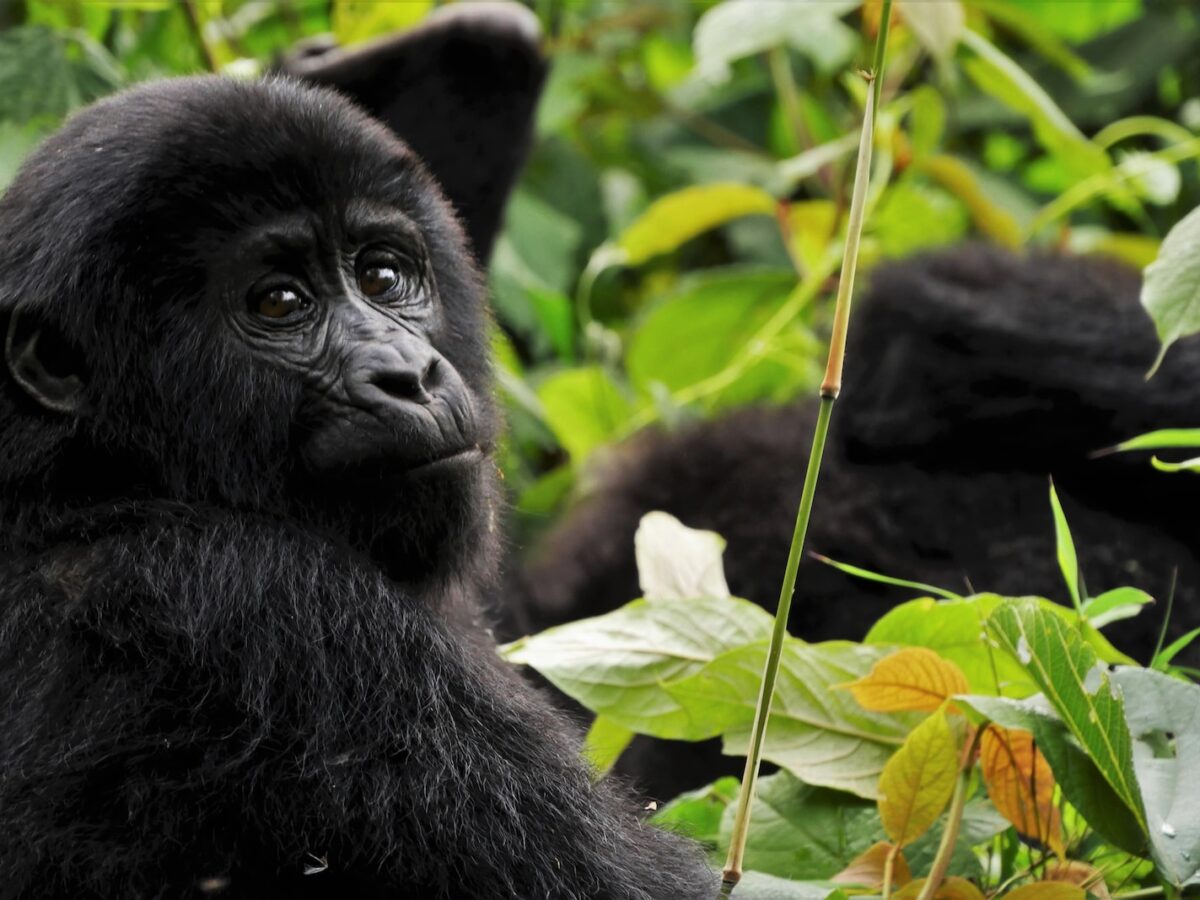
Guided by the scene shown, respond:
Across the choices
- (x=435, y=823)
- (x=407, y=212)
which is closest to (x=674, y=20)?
(x=407, y=212)

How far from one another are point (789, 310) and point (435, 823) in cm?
208

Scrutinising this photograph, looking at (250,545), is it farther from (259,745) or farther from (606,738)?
(606,738)

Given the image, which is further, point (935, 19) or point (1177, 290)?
point (935, 19)

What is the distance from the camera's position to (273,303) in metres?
2.10

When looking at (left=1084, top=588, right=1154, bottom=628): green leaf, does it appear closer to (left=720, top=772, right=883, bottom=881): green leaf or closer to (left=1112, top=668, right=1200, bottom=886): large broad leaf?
(left=1112, top=668, right=1200, bottom=886): large broad leaf

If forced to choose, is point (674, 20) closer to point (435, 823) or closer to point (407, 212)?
point (407, 212)

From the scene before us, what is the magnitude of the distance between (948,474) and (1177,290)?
147 cm

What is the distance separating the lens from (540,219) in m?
3.89

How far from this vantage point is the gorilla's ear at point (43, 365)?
2.00 meters

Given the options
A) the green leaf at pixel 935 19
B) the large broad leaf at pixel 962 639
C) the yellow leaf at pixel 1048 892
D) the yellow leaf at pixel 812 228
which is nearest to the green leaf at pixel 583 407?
the yellow leaf at pixel 812 228

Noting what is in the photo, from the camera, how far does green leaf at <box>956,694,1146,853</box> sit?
1.70 meters

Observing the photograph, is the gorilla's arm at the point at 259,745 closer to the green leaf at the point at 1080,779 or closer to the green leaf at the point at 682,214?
the green leaf at the point at 1080,779

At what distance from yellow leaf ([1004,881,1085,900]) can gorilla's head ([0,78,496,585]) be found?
87cm

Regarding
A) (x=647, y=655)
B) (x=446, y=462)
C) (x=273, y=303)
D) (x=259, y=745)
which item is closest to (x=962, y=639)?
(x=647, y=655)
